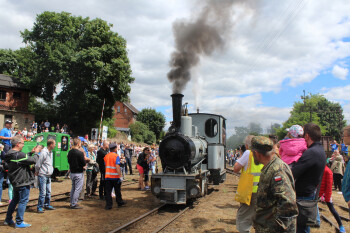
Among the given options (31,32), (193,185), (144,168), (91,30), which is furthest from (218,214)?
A: (31,32)

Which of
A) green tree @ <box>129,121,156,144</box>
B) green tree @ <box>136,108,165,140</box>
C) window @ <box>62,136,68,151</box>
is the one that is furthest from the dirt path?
green tree @ <box>136,108,165,140</box>

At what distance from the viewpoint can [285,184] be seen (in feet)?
8.14

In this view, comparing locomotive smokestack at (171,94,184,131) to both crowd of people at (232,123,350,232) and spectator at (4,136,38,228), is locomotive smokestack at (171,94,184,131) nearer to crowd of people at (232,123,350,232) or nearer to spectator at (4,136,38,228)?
crowd of people at (232,123,350,232)

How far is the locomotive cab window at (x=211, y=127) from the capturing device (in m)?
10.6

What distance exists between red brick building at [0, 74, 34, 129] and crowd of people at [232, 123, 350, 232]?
30027 mm

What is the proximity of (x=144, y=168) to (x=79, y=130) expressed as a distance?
22311mm

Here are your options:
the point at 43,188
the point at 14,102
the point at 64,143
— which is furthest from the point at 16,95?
the point at 43,188

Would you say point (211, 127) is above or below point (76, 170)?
above

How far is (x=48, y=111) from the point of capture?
31.7m

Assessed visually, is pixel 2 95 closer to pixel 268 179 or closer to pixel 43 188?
pixel 43 188

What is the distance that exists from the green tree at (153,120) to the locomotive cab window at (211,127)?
42.9 m

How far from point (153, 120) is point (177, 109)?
152 feet

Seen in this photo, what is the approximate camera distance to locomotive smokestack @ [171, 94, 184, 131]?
304 inches

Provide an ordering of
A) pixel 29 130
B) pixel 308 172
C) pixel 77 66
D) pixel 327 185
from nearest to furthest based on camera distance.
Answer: pixel 308 172, pixel 327 185, pixel 29 130, pixel 77 66
